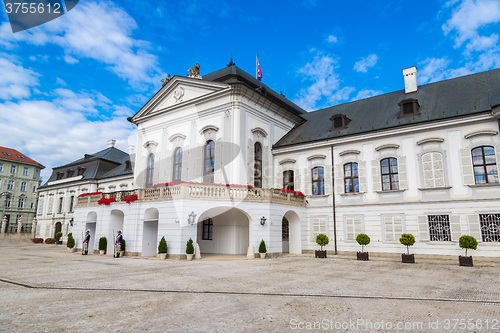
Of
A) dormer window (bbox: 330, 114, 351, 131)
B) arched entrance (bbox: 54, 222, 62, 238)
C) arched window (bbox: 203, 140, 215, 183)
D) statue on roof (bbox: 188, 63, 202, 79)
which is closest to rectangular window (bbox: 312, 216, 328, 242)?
dormer window (bbox: 330, 114, 351, 131)

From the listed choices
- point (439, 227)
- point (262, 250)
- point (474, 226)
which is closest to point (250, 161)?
point (262, 250)

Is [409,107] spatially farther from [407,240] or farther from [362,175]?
[407,240]

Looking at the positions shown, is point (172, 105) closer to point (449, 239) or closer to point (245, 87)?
point (245, 87)

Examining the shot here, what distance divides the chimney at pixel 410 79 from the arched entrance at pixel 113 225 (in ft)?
74.3

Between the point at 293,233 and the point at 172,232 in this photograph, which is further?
the point at 293,233

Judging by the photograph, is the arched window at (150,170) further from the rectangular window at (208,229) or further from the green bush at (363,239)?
the green bush at (363,239)

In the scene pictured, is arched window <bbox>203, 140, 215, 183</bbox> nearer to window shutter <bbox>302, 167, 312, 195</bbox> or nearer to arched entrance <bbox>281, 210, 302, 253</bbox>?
arched entrance <bbox>281, 210, 302, 253</bbox>

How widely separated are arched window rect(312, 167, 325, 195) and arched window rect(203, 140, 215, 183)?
7404 mm

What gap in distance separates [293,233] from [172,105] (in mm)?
14142

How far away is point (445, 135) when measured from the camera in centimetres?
1958

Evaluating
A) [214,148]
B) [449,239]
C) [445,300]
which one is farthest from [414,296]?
[214,148]

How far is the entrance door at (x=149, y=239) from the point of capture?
67.2 feet

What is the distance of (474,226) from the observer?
1783 centimetres

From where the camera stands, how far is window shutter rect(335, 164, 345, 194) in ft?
74.7
